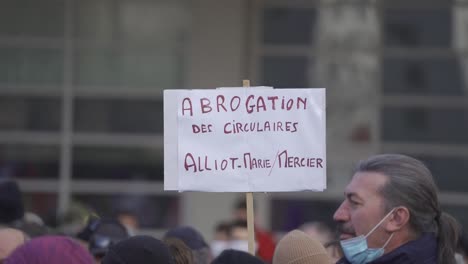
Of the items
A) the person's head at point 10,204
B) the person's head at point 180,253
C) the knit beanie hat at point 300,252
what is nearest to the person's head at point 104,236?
the person's head at point 10,204

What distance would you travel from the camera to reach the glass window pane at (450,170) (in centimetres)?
1345

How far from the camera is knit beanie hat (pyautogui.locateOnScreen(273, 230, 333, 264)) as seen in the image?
16.8 feet

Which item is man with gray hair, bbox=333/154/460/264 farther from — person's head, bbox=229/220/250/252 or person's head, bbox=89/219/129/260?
person's head, bbox=229/220/250/252

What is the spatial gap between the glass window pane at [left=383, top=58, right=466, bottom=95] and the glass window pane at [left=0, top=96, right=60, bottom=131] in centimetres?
386

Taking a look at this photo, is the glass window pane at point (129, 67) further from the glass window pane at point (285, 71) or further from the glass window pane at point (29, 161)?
the glass window pane at point (285, 71)

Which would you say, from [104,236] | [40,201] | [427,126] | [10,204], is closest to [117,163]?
[40,201]

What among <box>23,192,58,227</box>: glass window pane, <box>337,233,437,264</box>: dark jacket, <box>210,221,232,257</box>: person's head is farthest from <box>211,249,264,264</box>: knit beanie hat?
<box>23,192,58,227</box>: glass window pane

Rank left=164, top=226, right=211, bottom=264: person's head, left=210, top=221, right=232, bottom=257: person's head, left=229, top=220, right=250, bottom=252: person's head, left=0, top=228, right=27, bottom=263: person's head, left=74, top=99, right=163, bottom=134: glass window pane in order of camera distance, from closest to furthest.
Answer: left=0, top=228, right=27, bottom=263: person's head
left=164, top=226, right=211, bottom=264: person's head
left=229, top=220, right=250, bottom=252: person's head
left=210, top=221, right=232, bottom=257: person's head
left=74, top=99, right=163, bottom=134: glass window pane

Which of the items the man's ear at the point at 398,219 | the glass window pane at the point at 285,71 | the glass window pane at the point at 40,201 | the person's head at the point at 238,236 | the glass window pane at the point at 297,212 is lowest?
the glass window pane at the point at 297,212

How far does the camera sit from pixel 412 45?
13.5 m

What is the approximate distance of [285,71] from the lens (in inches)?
526

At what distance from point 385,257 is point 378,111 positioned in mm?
9325

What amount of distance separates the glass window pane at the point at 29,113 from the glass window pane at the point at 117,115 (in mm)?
265

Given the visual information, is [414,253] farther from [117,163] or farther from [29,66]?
[29,66]
